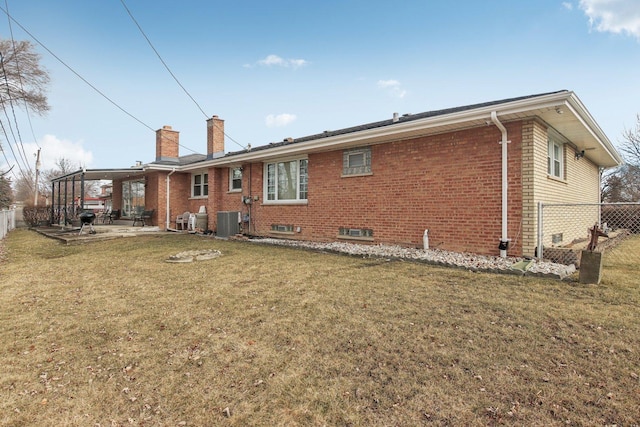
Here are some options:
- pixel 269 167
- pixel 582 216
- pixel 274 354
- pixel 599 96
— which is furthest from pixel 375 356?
pixel 599 96

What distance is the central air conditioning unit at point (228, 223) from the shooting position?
42.1 feet

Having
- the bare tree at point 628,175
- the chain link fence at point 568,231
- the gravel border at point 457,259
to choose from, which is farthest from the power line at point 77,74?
the bare tree at point 628,175

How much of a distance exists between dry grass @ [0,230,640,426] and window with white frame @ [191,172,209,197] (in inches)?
425

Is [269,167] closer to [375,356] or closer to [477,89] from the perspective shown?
[477,89]

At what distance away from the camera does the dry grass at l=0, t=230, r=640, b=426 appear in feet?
7.06

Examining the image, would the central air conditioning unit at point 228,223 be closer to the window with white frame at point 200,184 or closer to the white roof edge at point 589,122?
the window with white frame at point 200,184

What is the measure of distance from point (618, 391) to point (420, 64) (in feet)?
41.7

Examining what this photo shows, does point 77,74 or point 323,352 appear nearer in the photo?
point 323,352

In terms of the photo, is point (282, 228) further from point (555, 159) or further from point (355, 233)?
point (555, 159)

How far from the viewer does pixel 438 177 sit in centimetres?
782

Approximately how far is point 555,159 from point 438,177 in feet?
11.0

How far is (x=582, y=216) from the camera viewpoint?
34.7 feet

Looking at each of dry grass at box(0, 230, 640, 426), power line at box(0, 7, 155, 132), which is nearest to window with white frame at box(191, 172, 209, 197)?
power line at box(0, 7, 155, 132)

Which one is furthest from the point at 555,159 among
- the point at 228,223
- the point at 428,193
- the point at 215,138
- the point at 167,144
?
the point at 167,144
